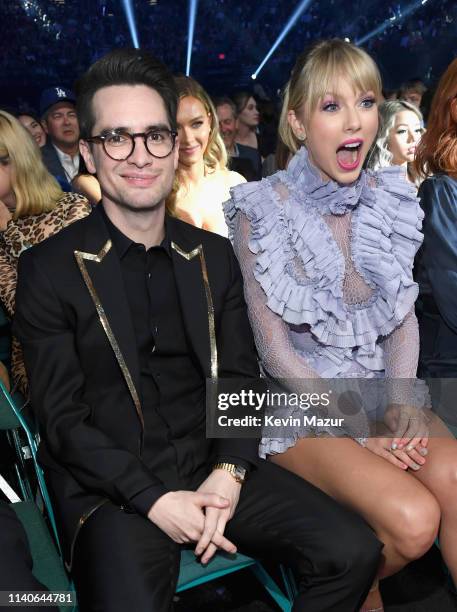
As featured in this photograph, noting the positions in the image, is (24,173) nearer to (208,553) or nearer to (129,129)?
(129,129)

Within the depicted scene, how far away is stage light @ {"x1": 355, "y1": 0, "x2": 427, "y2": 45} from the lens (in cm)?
1373

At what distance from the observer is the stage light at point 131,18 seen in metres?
14.0

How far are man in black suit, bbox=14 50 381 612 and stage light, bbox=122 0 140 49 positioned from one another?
13157mm

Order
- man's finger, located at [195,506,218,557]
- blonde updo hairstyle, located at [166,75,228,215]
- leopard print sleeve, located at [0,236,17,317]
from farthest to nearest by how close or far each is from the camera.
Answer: blonde updo hairstyle, located at [166,75,228,215] → leopard print sleeve, located at [0,236,17,317] → man's finger, located at [195,506,218,557]

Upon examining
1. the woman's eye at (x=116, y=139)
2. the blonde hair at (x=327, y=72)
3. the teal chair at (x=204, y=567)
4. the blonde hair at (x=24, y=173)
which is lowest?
the teal chair at (x=204, y=567)

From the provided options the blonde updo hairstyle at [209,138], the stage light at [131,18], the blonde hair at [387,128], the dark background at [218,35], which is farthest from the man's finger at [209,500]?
the stage light at [131,18]

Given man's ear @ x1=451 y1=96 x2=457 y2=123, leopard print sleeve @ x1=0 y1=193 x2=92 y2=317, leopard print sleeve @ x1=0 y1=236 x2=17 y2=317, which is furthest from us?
leopard print sleeve @ x1=0 y1=193 x2=92 y2=317

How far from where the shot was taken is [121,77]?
6.53ft

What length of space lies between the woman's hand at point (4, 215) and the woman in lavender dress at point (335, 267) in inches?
52.9

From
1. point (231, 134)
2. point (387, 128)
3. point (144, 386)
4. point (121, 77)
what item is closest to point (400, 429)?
point (144, 386)

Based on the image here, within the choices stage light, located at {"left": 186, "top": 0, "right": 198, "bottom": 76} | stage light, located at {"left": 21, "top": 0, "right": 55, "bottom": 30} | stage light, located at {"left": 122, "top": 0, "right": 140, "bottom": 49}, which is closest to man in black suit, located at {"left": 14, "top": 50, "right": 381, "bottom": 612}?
stage light, located at {"left": 21, "top": 0, "right": 55, "bottom": 30}

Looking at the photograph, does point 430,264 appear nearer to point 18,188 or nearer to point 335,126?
point 335,126

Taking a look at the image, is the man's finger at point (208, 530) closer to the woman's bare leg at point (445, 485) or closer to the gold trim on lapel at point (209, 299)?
the gold trim on lapel at point (209, 299)

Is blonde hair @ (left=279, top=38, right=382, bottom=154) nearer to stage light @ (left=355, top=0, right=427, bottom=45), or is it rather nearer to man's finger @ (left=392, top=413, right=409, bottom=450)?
man's finger @ (left=392, top=413, right=409, bottom=450)
